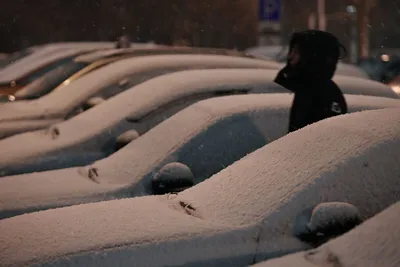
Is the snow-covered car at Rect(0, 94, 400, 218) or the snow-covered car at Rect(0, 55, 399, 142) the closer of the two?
the snow-covered car at Rect(0, 94, 400, 218)

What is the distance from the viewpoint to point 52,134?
6.30 m

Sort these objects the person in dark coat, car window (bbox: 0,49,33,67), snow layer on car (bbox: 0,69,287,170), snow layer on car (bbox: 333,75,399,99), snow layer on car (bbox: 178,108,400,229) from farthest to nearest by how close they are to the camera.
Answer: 1. car window (bbox: 0,49,33,67)
2. snow layer on car (bbox: 333,75,399,99)
3. snow layer on car (bbox: 0,69,287,170)
4. the person in dark coat
5. snow layer on car (bbox: 178,108,400,229)

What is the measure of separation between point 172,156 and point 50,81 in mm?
5992

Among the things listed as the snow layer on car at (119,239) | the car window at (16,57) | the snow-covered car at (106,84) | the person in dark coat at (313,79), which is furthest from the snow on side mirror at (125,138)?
the car window at (16,57)

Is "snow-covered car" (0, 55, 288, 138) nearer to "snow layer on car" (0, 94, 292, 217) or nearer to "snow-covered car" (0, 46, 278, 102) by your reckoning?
"snow-covered car" (0, 46, 278, 102)

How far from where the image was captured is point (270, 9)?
13.9 metres

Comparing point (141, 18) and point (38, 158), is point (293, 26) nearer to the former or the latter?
point (141, 18)

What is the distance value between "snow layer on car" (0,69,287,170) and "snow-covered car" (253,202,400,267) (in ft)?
10.4

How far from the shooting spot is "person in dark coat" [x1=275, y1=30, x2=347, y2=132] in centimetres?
449

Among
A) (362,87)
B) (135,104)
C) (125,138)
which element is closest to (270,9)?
(362,87)

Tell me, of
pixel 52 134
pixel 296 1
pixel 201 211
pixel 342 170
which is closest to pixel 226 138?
pixel 201 211

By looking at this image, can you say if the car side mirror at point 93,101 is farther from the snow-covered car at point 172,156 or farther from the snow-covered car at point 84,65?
the snow-covered car at point 172,156

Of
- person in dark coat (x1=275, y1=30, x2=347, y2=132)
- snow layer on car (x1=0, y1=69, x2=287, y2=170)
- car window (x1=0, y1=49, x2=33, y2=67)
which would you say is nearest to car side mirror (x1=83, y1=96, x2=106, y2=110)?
snow layer on car (x1=0, y1=69, x2=287, y2=170)

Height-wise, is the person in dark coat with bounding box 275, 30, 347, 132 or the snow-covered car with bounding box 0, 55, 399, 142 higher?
the person in dark coat with bounding box 275, 30, 347, 132
